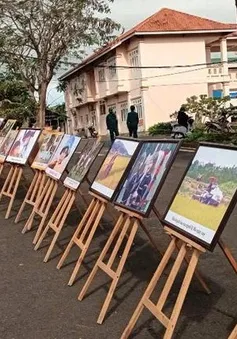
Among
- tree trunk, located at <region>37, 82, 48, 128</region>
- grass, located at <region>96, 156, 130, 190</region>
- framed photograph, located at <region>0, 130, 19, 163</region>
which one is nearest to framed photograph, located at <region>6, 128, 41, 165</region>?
framed photograph, located at <region>0, 130, 19, 163</region>

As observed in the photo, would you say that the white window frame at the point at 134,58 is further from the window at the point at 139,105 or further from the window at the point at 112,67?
the window at the point at 139,105

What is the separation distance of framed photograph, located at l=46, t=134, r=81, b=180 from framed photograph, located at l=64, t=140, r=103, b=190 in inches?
17.2

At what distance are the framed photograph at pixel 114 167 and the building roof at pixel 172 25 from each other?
1296 inches

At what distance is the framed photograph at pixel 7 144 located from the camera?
9754 millimetres

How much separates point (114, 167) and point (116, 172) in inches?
4.3

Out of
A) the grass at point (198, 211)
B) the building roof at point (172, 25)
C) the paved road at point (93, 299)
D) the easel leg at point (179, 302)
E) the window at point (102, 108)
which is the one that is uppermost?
the building roof at point (172, 25)

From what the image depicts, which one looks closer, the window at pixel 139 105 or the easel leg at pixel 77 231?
the easel leg at pixel 77 231

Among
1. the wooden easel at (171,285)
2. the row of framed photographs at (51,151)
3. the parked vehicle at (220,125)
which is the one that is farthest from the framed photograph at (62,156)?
the parked vehicle at (220,125)

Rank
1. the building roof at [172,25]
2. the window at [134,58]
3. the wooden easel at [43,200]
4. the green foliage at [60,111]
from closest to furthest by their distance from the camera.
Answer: the wooden easel at [43,200] → the building roof at [172,25] → the window at [134,58] → the green foliage at [60,111]

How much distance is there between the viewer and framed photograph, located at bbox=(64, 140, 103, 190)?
611 cm

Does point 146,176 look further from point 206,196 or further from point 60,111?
point 60,111

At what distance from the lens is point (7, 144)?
10117 mm

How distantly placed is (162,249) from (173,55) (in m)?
34.6

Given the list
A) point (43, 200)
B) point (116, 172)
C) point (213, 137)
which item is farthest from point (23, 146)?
point (213, 137)
